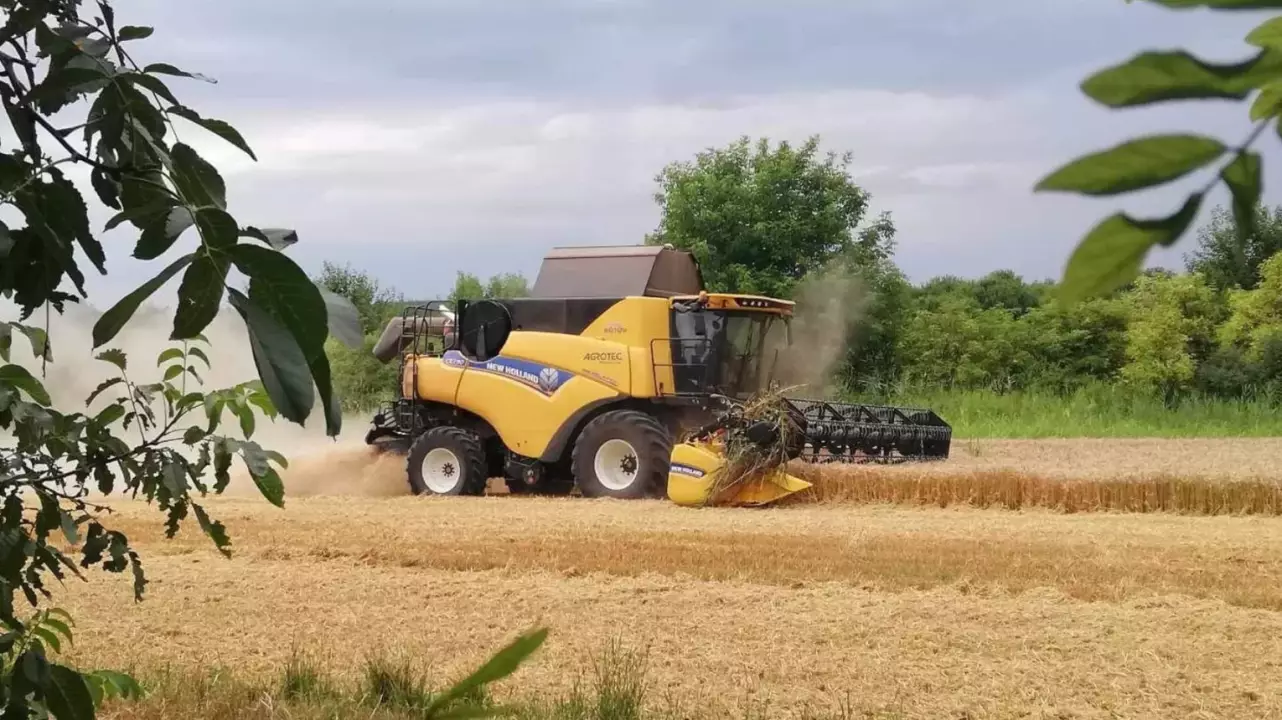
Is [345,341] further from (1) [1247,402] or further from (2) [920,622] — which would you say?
(1) [1247,402]

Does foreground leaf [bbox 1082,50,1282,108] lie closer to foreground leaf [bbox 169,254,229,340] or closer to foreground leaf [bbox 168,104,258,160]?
foreground leaf [bbox 169,254,229,340]

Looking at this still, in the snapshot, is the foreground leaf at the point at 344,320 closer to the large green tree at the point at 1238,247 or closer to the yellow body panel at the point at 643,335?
the large green tree at the point at 1238,247

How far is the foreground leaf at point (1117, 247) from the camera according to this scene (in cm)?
38

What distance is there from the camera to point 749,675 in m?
A: 4.93

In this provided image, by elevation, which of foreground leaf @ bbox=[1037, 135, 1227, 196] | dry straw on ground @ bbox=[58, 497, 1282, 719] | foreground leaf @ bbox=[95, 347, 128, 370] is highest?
foreground leaf @ bbox=[1037, 135, 1227, 196]

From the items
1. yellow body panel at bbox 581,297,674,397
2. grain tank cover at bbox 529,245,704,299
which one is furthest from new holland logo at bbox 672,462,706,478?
grain tank cover at bbox 529,245,704,299

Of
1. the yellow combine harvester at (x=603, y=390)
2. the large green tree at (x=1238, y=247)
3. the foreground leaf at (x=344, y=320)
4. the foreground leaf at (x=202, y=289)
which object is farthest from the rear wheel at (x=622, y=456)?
the large green tree at (x=1238, y=247)

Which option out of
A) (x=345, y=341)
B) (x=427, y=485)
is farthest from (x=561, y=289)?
(x=345, y=341)

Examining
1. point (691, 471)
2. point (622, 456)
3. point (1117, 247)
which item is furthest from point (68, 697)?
point (622, 456)

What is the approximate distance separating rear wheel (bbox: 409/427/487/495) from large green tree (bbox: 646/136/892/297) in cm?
1184

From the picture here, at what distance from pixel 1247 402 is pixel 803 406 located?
6558mm

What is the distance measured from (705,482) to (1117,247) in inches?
411

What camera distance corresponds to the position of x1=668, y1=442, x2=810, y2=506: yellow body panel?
10.8 metres

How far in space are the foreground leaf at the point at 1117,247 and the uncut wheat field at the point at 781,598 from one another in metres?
2.86
